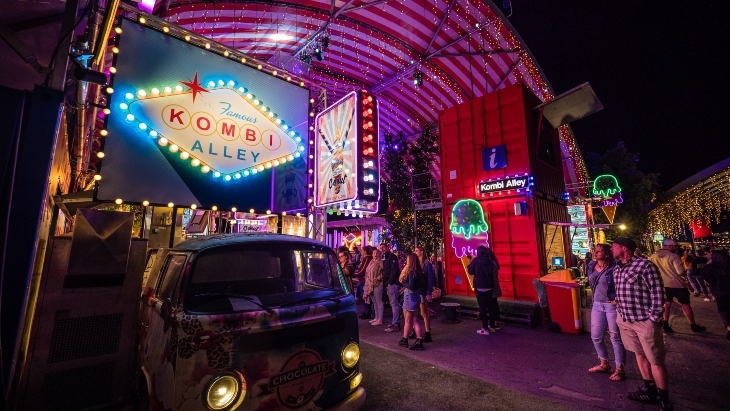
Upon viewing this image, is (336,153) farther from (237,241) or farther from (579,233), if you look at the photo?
(579,233)

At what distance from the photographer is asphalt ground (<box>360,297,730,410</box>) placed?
3.90m

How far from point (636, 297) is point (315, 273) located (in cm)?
406

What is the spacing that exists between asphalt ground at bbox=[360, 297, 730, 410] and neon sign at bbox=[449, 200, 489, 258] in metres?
2.90

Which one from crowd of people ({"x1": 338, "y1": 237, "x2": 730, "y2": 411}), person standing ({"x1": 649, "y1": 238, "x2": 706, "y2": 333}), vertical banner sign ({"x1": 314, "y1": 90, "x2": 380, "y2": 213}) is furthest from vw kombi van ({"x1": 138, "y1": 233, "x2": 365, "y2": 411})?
person standing ({"x1": 649, "y1": 238, "x2": 706, "y2": 333})

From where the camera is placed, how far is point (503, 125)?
9.62 meters

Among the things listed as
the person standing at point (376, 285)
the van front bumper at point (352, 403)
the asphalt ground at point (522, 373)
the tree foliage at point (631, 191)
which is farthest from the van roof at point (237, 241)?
the tree foliage at point (631, 191)

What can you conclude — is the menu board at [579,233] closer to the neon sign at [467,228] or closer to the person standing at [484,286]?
the neon sign at [467,228]

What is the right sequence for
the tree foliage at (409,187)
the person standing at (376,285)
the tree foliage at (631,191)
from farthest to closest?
the tree foliage at (631,191)
the tree foliage at (409,187)
the person standing at (376,285)

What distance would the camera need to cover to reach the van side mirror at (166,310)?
256 centimetres

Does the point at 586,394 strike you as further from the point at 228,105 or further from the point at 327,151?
the point at 228,105

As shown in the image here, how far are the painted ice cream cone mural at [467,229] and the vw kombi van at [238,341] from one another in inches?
274

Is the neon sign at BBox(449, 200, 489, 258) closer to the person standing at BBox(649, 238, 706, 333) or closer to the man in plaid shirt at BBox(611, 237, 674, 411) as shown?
the person standing at BBox(649, 238, 706, 333)

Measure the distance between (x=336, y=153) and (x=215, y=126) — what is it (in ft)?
7.46

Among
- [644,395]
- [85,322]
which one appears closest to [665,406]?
[644,395]
